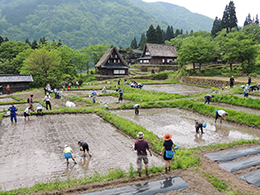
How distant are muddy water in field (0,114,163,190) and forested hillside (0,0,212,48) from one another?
92668 millimetres

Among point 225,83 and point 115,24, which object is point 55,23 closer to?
point 115,24

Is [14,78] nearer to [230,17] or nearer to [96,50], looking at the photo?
[96,50]

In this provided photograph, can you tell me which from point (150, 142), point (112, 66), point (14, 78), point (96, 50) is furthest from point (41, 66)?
point (150, 142)

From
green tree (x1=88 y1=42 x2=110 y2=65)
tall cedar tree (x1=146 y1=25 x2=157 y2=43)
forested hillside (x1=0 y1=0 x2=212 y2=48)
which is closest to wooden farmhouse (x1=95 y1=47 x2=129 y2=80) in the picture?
green tree (x1=88 y1=42 x2=110 y2=65)

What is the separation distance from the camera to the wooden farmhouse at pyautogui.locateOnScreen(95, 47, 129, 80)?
45.7m

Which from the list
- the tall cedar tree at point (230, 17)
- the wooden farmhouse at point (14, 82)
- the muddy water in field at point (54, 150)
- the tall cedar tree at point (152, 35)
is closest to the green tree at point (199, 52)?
the tall cedar tree at point (152, 35)

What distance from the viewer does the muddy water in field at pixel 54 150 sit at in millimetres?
6582

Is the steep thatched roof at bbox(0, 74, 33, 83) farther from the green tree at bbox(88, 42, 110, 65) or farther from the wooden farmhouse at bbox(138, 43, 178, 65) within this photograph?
the wooden farmhouse at bbox(138, 43, 178, 65)

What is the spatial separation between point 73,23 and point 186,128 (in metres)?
126

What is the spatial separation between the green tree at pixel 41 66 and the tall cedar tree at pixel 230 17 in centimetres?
5536

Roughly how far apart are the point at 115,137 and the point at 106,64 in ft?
125

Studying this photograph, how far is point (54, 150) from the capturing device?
27.7 feet

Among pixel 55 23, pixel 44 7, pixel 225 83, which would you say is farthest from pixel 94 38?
pixel 225 83

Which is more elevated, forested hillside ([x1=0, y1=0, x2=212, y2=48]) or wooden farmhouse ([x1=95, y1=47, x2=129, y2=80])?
forested hillside ([x1=0, y1=0, x2=212, y2=48])
